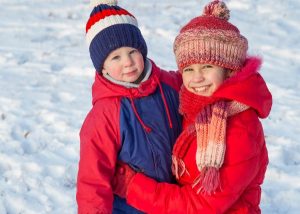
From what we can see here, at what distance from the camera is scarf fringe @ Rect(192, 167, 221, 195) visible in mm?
2615

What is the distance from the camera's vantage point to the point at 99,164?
2797 mm

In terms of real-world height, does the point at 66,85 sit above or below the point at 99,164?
below

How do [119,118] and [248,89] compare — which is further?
[119,118]

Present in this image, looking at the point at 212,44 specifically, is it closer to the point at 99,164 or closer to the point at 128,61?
the point at 128,61

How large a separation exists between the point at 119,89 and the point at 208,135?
0.52m

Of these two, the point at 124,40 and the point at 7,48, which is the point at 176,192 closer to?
the point at 124,40

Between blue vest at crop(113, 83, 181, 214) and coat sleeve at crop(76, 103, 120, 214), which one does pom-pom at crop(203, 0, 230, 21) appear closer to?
blue vest at crop(113, 83, 181, 214)

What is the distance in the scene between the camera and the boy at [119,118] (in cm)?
281

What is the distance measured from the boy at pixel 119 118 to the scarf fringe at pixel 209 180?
0.28 metres

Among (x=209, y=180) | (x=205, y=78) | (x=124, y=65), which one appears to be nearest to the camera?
(x=209, y=180)

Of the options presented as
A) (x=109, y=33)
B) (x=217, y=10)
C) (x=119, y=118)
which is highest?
(x=217, y=10)

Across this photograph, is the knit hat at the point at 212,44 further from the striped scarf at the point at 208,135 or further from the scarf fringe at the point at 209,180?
the scarf fringe at the point at 209,180

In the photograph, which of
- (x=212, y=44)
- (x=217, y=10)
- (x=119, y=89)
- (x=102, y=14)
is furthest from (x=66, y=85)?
(x=212, y=44)

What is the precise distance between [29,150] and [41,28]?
325 cm
